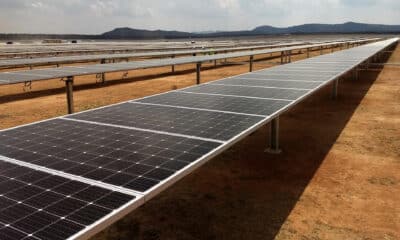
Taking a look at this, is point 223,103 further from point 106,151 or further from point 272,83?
point 106,151

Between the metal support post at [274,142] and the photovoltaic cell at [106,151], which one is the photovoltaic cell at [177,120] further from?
the metal support post at [274,142]

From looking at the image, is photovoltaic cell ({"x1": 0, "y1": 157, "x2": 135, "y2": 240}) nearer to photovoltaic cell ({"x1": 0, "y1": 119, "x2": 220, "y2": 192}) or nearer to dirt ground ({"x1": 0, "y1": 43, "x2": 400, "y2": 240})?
photovoltaic cell ({"x1": 0, "y1": 119, "x2": 220, "y2": 192})

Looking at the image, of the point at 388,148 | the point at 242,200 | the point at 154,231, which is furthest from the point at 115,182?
the point at 388,148

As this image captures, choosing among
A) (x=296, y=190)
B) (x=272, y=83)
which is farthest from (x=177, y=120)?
(x=272, y=83)

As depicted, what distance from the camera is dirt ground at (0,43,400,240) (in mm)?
7945

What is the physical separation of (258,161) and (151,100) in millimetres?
3968

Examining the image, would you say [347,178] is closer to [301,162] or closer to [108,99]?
[301,162]

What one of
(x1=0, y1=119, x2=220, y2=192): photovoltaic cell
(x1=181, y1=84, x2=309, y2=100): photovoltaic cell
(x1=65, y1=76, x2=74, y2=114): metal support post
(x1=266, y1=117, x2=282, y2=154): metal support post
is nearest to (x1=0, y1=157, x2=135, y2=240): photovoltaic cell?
(x1=0, y1=119, x2=220, y2=192): photovoltaic cell

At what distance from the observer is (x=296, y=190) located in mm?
9859

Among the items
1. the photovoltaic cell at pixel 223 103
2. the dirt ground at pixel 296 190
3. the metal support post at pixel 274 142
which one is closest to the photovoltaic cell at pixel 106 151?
the dirt ground at pixel 296 190

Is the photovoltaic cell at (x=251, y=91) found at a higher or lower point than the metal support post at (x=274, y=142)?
higher

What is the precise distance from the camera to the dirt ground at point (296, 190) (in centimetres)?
795

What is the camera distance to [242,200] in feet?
30.6

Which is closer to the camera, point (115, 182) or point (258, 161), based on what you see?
point (115, 182)
